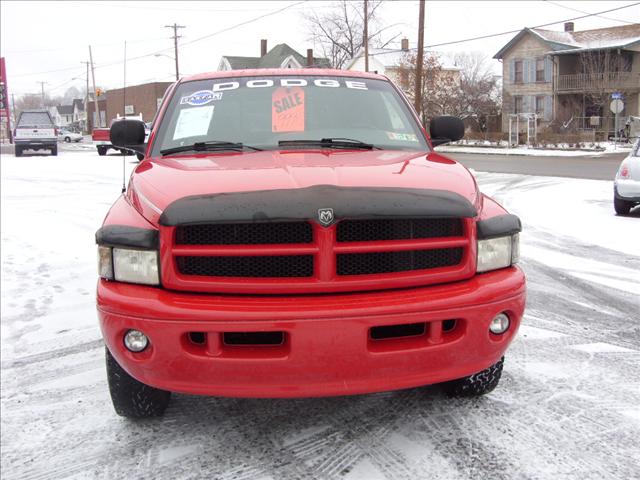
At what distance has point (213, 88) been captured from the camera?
163 inches

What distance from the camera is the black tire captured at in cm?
294

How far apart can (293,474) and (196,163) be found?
5.22 ft

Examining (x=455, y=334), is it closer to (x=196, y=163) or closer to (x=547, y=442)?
(x=547, y=442)

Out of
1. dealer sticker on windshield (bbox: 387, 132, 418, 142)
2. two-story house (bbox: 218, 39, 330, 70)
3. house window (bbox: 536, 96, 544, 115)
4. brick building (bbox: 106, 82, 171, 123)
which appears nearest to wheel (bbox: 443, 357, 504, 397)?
dealer sticker on windshield (bbox: 387, 132, 418, 142)

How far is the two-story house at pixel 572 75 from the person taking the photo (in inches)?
1581

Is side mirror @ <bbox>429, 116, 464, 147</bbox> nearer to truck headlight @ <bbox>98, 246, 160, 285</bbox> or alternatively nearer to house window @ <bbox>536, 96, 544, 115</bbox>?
truck headlight @ <bbox>98, 246, 160, 285</bbox>

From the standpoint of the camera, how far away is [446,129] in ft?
14.3

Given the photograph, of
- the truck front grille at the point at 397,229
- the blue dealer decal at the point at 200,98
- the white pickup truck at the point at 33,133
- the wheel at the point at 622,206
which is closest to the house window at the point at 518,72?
the white pickup truck at the point at 33,133

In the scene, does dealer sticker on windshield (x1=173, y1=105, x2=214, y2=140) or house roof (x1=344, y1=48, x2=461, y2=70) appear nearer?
dealer sticker on windshield (x1=173, y1=105, x2=214, y2=140)

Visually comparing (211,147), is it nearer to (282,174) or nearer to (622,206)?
(282,174)

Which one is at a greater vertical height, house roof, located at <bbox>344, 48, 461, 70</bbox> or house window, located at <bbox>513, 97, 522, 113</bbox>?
house roof, located at <bbox>344, 48, 461, 70</bbox>

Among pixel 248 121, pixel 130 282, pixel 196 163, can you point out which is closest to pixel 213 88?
pixel 248 121

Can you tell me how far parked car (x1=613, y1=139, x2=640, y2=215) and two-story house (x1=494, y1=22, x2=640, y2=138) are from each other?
29254mm

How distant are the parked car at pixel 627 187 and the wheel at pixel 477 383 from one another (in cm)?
752
